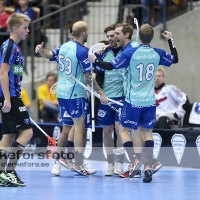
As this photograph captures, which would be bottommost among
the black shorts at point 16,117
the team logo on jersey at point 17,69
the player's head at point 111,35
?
the black shorts at point 16,117

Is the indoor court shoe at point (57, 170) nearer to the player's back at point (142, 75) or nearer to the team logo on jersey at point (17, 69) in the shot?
the player's back at point (142, 75)

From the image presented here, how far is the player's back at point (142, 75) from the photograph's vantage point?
838 centimetres

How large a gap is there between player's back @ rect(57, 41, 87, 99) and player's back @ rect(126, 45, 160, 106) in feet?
2.41

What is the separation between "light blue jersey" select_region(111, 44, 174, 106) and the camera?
837 cm

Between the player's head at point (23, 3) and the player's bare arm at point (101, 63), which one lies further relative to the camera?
the player's head at point (23, 3)

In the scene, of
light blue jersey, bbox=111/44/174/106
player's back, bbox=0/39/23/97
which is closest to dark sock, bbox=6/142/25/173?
player's back, bbox=0/39/23/97

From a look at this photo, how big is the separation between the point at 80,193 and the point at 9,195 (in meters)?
0.79

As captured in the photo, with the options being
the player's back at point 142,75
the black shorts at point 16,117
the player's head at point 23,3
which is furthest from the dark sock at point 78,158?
the player's head at point 23,3

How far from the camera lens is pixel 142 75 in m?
8.41

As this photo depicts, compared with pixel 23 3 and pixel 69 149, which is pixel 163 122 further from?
pixel 23 3

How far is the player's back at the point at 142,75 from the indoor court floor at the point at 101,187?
1.04 meters

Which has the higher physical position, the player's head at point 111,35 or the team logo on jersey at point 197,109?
the player's head at point 111,35

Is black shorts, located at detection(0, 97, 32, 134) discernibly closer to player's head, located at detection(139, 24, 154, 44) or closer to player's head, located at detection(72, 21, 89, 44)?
player's head, located at detection(72, 21, 89, 44)

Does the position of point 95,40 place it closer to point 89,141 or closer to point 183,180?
point 89,141
